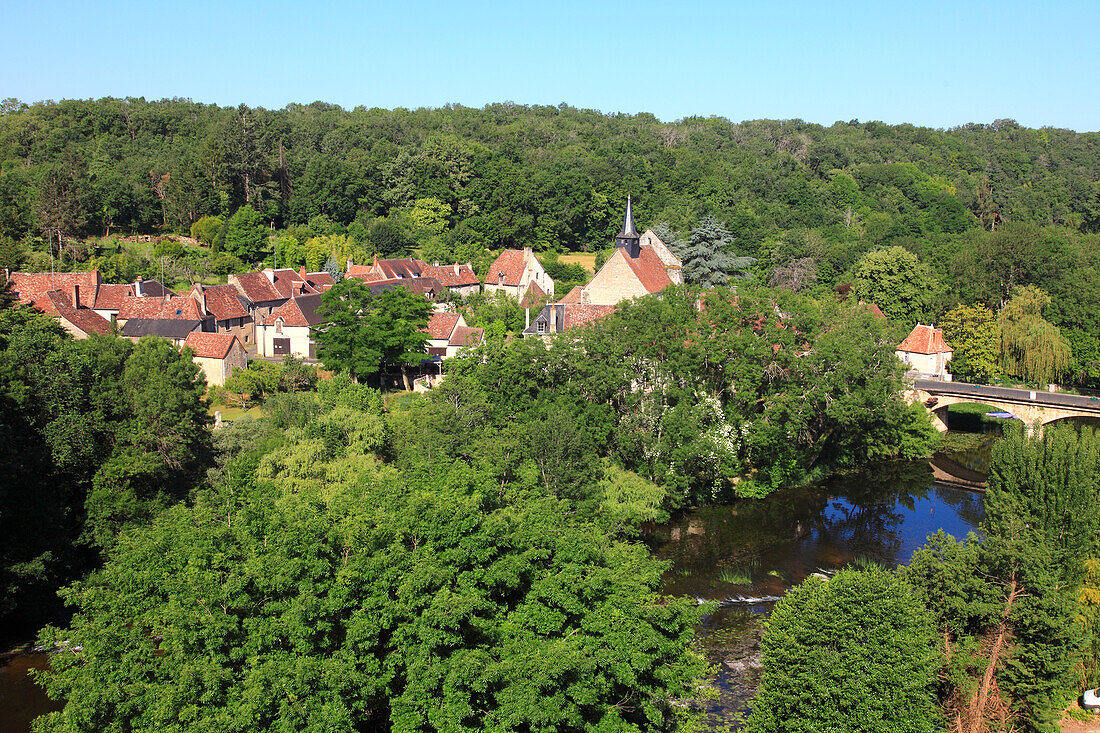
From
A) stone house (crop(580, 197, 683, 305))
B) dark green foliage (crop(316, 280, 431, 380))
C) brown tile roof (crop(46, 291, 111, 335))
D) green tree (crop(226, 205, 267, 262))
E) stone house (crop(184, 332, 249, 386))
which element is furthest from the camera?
green tree (crop(226, 205, 267, 262))

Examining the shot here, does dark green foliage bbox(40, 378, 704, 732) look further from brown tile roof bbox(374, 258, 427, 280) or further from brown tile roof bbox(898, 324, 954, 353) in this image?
brown tile roof bbox(374, 258, 427, 280)

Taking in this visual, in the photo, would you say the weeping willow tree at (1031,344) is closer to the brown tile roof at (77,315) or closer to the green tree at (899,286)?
the green tree at (899,286)

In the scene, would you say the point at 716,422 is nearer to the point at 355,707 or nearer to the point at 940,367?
the point at 355,707

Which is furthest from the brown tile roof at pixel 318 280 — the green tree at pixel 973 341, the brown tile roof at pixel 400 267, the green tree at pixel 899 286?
the green tree at pixel 973 341

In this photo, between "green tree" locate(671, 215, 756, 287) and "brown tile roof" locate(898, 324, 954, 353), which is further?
"green tree" locate(671, 215, 756, 287)

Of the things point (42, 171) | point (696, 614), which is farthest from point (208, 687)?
point (42, 171)

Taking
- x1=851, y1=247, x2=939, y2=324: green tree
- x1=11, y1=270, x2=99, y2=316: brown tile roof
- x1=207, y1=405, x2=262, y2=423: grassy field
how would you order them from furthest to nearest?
x1=851, y1=247, x2=939, y2=324: green tree, x1=11, y1=270, x2=99, y2=316: brown tile roof, x1=207, y1=405, x2=262, y2=423: grassy field

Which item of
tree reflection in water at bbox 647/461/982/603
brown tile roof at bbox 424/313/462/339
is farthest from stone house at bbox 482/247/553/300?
tree reflection in water at bbox 647/461/982/603

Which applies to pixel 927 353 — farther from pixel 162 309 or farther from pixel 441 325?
pixel 162 309
